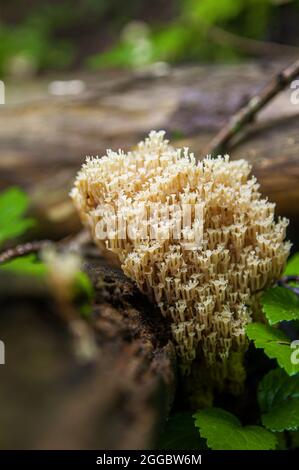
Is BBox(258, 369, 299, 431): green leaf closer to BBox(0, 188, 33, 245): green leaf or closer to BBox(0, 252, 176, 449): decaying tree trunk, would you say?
BBox(0, 252, 176, 449): decaying tree trunk

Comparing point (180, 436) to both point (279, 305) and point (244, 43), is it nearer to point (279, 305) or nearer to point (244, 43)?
point (279, 305)

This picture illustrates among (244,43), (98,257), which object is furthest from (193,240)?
(244,43)

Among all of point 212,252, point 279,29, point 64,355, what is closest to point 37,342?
point 64,355

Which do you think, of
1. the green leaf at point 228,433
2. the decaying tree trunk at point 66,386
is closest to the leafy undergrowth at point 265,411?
the green leaf at point 228,433

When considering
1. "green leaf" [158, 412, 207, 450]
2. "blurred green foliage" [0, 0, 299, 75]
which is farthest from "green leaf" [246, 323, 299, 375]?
"blurred green foliage" [0, 0, 299, 75]
